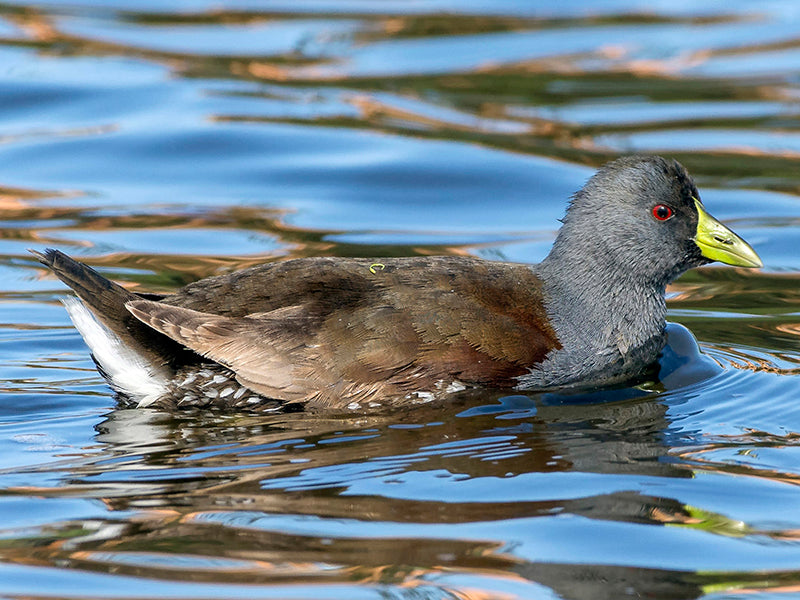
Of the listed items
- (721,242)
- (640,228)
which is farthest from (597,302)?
(721,242)

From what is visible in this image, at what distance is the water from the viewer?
16.8 feet

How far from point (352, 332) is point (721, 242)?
2403 millimetres

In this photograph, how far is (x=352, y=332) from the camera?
6.58 metres

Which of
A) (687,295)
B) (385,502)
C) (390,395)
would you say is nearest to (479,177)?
(687,295)

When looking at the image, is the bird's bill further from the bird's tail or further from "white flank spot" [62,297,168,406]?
"white flank spot" [62,297,168,406]

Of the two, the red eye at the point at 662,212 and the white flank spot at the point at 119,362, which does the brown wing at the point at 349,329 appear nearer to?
the white flank spot at the point at 119,362

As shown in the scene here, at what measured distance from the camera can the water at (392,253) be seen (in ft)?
16.8

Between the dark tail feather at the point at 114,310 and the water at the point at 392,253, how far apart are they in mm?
340

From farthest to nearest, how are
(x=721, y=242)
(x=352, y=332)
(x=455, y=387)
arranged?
(x=721, y=242) → (x=455, y=387) → (x=352, y=332)

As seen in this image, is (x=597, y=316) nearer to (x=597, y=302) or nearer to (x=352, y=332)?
(x=597, y=302)

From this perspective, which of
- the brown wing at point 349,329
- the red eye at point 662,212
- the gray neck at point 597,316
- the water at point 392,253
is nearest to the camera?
the water at point 392,253

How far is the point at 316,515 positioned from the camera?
542 centimetres

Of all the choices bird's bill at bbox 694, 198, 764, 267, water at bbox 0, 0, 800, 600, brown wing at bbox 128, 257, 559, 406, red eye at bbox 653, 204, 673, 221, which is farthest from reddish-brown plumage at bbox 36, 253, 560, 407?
bird's bill at bbox 694, 198, 764, 267

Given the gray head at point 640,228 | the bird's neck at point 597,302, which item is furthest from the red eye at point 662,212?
the bird's neck at point 597,302
